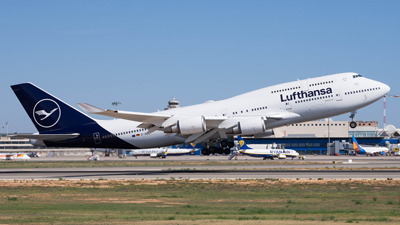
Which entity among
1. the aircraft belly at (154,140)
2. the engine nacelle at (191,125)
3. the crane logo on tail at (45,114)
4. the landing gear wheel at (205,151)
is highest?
the crane logo on tail at (45,114)

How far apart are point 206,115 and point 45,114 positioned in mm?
18144

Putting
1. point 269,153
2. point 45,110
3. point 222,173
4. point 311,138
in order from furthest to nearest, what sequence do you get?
point 311,138 → point 269,153 → point 45,110 → point 222,173

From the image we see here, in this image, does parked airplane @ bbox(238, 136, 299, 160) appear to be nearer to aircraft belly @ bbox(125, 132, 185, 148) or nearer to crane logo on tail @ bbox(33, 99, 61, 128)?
aircraft belly @ bbox(125, 132, 185, 148)

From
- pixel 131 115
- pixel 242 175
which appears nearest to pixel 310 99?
pixel 242 175

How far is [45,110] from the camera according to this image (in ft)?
165

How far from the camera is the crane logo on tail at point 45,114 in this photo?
50.2 meters

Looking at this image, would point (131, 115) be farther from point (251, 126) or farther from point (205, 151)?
point (251, 126)

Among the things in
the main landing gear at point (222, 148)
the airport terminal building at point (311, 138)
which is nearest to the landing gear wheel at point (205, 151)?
the main landing gear at point (222, 148)

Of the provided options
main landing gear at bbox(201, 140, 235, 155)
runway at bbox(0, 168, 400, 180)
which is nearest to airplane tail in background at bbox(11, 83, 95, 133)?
runway at bbox(0, 168, 400, 180)

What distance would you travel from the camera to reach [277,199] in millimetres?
26781

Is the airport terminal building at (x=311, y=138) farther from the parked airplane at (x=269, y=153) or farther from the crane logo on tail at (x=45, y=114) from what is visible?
the crane logo on tail at (x=45, y=114)

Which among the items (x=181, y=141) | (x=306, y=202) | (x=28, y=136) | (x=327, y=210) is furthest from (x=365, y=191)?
(x=28, y=136)

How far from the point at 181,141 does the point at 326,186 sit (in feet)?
65.8

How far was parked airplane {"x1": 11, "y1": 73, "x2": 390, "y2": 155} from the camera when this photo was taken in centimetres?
4466
